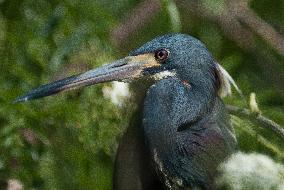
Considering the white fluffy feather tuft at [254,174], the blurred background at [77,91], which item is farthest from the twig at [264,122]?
the white fluffy feather tuft at [254,174]

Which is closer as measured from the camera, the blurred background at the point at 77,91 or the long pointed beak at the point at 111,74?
the long pointed beak at the point at 111,74

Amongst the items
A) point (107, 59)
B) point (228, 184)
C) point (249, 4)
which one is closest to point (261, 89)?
point (249, 4)

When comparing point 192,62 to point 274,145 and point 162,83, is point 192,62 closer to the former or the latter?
point 162,83

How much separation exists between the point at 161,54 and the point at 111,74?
15 cm

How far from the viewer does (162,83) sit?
11.4ft

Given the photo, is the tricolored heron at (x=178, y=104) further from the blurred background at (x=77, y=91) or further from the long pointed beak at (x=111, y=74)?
the blurred background at (x=77, y=91)

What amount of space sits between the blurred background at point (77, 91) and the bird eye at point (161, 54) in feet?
0.80

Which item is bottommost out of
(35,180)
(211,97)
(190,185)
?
(35,180)

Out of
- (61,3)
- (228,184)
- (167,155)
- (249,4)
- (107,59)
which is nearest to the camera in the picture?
(228,184)

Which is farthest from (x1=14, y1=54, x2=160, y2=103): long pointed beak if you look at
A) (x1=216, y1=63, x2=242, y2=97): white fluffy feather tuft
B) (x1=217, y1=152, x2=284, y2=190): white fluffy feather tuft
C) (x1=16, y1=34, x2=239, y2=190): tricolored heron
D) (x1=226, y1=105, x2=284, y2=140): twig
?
(x1=217, y1=152, x2=284, y2=190): white fluffy feather tuft

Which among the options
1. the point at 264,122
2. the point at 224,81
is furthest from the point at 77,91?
the point at 264,122

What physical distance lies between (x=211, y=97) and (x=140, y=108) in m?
0.26

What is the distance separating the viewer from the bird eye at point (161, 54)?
3475mm

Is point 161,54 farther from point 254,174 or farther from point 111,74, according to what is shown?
point 254,174
